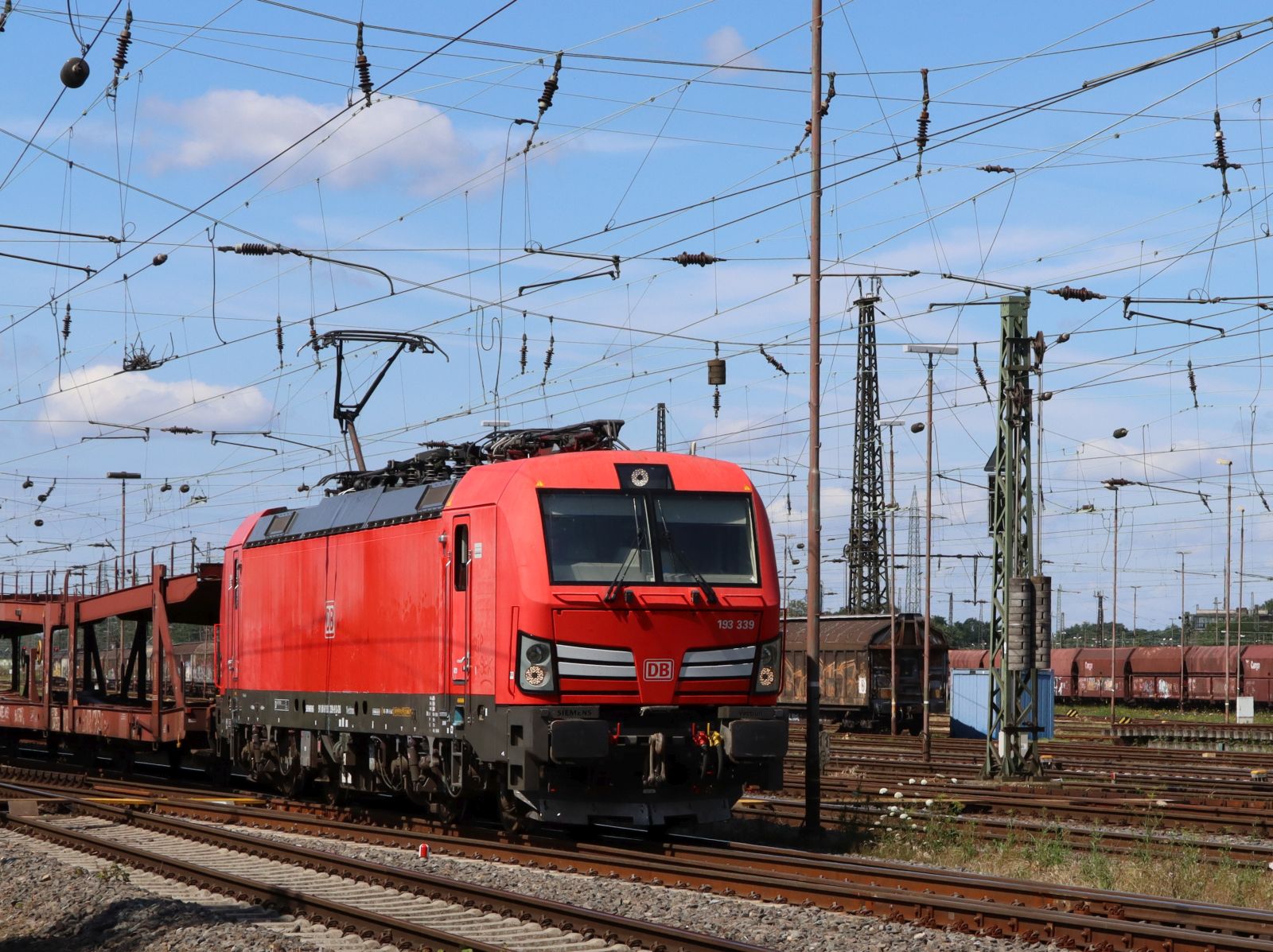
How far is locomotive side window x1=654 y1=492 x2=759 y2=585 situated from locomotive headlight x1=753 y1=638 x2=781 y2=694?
2.51 feet

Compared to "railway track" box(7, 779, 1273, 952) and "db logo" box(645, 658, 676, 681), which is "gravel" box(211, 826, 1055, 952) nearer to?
"railway track" box(7, 779, 1273, 952)

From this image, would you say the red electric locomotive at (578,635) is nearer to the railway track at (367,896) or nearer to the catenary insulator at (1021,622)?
the railway track at (367,896)

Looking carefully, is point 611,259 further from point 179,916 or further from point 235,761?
point 179,916

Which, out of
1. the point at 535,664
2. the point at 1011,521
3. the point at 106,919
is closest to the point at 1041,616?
the point at 1011,521

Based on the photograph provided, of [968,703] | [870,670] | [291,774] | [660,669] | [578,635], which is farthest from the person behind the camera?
[870,670]

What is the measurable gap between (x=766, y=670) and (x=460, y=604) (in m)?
3.37

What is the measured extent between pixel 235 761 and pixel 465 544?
8755mm

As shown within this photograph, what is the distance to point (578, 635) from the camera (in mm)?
15984

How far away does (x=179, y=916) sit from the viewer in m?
12.3

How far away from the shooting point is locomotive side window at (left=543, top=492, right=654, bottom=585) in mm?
16203

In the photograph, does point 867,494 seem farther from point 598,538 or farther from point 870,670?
point 598,538

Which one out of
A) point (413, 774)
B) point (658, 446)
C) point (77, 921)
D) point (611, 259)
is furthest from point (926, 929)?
point (658, 446)

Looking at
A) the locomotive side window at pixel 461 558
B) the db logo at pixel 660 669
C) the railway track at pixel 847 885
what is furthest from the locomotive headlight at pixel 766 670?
the locomotive side window at pixel 461 558

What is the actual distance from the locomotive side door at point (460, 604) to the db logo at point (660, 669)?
2.02 metres
